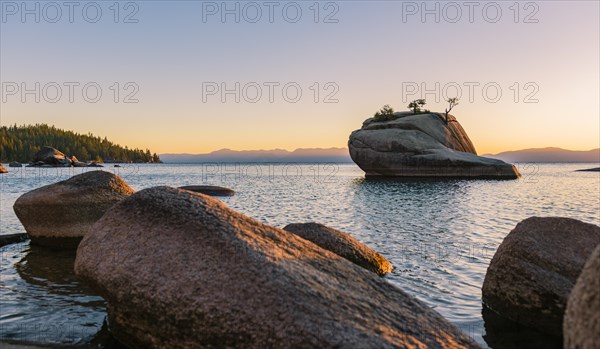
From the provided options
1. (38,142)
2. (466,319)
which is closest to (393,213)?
(466,319)

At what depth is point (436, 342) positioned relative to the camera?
4.98m

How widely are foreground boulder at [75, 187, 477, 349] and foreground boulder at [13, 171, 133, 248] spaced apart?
7.17m

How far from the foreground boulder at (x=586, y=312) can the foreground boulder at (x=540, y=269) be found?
451cm

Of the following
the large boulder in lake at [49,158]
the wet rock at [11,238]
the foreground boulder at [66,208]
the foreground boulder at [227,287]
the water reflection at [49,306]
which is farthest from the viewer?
the large boulder in lake at [49,158]

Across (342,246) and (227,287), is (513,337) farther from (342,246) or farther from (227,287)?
(227,287)

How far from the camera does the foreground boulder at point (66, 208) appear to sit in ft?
43.0

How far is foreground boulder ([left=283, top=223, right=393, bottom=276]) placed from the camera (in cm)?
1089

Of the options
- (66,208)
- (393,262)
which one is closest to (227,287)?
(393,262)

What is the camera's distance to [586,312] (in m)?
3.31

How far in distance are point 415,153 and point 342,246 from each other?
4788 centimetres

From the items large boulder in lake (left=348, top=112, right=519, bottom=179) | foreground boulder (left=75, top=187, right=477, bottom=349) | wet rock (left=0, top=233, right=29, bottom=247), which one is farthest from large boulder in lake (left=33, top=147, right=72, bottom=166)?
foreground boulder (left=75, top=187, right=477, bottom=349)

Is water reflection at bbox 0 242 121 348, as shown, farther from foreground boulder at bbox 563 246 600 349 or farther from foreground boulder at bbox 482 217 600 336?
foreground boulder at bbox 482 217 600 336

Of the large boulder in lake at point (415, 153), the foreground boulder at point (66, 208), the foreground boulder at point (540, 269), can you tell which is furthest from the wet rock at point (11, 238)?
the large boulder in lake at point (415, 153)

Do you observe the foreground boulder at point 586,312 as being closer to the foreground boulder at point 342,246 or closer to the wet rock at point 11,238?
the foreground boulder at point 342,246
